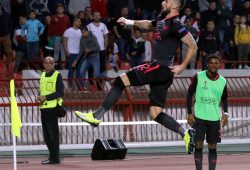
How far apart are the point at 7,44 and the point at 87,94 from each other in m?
3.52

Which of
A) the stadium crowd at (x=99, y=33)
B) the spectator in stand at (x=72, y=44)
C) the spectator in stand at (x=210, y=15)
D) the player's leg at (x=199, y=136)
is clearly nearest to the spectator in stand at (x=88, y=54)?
the stadium crowd at (x=99, y=33)

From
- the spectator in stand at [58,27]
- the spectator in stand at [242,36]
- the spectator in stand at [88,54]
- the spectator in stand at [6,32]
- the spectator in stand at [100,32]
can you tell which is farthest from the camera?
Answer: the spectator in stand at [242,36]

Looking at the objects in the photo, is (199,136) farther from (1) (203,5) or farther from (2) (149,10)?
(1) (203,5)

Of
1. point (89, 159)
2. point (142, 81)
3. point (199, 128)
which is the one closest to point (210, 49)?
point (89, 159)

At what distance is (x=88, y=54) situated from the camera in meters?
26.0

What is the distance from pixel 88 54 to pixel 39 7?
2877mm

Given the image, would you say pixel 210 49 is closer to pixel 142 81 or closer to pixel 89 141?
pixel 89 141

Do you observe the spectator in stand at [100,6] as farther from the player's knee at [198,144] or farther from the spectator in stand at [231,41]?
the player's knee at [198,144]

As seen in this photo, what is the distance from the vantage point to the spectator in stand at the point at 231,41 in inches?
→ 1135

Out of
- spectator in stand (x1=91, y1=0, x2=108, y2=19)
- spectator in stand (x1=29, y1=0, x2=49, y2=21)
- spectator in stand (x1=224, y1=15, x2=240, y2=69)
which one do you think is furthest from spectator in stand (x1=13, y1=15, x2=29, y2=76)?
spectator in stand (x1=224, y1=15, x2=240, y2=69)

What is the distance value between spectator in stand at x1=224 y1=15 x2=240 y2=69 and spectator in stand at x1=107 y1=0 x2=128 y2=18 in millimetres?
3381

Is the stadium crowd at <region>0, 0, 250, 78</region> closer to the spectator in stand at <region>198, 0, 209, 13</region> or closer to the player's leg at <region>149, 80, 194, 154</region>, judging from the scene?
the spectator in stand at <region>198, 0, 209, 13</region>

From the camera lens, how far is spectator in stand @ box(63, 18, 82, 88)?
85.7 ft

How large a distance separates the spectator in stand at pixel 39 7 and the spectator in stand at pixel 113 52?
2.00 meters
